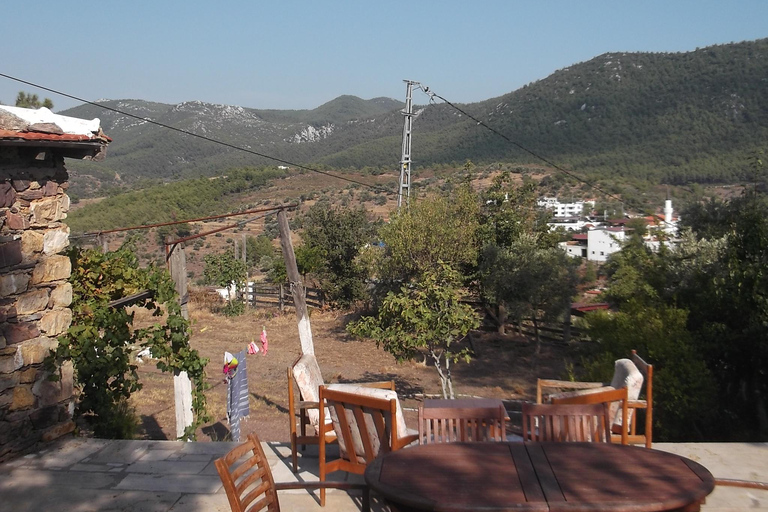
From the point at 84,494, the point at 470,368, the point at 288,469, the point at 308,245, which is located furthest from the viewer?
the point at 308,245

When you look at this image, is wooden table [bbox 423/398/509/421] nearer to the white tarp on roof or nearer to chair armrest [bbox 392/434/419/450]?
chair armrest [bbox 392/434/419/450]

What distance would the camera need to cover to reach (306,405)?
4.11m

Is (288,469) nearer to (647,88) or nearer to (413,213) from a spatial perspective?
(413,213)

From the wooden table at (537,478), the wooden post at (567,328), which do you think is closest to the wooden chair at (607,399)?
the wooden table at (537,478)

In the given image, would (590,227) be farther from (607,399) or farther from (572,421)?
(572,421)

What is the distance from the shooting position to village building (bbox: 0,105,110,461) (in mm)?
4277

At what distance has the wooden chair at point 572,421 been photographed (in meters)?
3.24

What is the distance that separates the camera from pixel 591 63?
63031mm

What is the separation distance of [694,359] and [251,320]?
1485cm

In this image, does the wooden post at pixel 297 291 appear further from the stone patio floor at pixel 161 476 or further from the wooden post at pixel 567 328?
the wooden post at pixel 567 328

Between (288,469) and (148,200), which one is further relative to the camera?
(148,200)

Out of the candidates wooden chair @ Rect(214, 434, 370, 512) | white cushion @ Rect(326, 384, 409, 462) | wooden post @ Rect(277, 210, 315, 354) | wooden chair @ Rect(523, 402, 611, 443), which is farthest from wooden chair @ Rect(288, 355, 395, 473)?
wooden post @ Rect(277, 210, 315, 354)

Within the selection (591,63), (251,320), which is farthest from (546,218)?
(591,63)

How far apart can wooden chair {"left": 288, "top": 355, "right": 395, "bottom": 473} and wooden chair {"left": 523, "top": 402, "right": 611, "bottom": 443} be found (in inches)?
40.3
